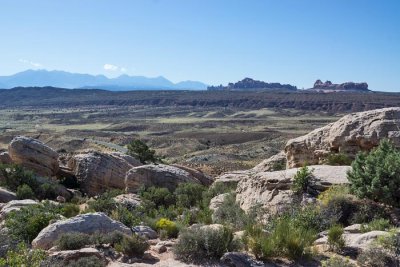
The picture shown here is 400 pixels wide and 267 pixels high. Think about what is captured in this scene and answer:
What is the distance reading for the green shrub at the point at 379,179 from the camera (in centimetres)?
1192

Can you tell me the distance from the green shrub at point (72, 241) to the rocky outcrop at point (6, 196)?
Result: 1008 cm

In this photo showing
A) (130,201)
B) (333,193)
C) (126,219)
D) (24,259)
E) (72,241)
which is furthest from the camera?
(130,201)

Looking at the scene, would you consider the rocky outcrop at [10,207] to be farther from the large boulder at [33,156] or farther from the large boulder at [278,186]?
the large boulder at [33,156]

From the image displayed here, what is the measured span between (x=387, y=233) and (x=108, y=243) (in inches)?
238

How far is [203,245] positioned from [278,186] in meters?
5.87

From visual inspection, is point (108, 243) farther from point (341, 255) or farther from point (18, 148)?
point (18, 148)

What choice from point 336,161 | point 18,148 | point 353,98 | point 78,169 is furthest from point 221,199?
point 353,98

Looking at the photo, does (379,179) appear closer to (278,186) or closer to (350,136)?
(278,186)

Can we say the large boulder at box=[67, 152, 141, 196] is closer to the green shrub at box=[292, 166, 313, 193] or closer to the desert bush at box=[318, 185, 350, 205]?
the green shrub at box=[292, 166, 313, 193]

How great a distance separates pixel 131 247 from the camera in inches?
375

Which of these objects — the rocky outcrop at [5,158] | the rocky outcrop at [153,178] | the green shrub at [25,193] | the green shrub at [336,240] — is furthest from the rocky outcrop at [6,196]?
the green shrub at [336,240]

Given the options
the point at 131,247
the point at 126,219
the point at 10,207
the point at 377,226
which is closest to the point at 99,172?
the point at 10,207

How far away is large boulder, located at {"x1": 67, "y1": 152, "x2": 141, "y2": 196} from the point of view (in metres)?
24.5

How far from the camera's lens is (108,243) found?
387 inches
